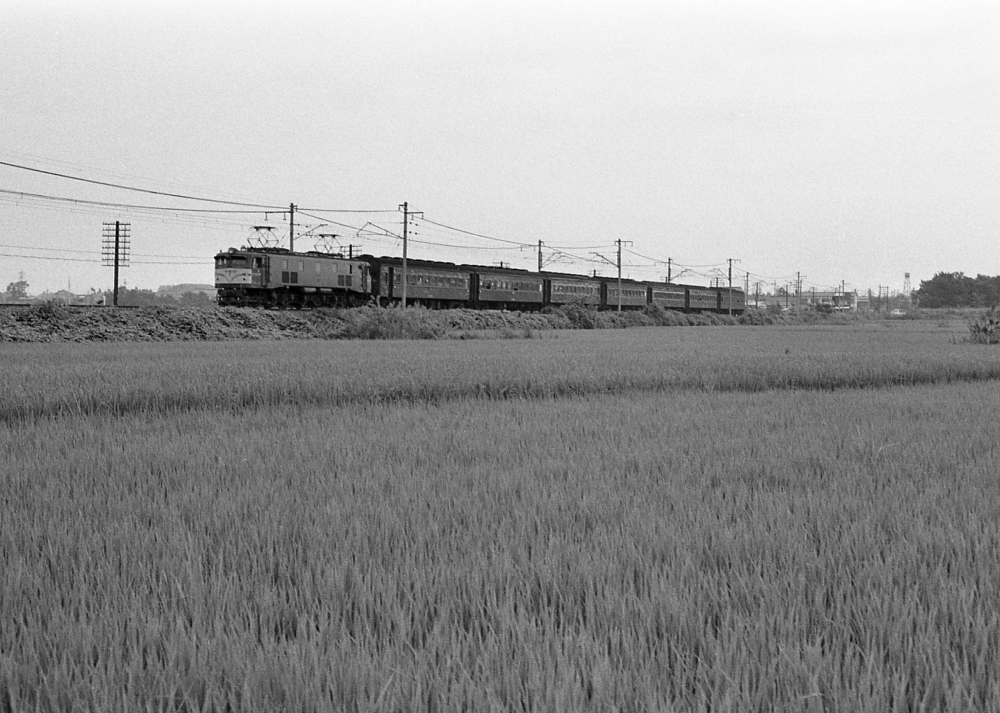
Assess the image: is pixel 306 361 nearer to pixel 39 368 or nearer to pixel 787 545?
pixel 39 368

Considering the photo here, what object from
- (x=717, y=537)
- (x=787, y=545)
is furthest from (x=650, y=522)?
(x=787, y=545)

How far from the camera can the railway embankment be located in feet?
78.9

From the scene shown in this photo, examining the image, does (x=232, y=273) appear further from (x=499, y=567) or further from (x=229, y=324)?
(x=499, y=567)

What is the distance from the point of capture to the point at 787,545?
3211 millimetres

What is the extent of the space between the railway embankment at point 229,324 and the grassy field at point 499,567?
19636 mm

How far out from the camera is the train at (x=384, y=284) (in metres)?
32.9

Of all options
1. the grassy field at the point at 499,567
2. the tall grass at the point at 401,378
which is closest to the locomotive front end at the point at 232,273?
the tall grass at the point at 401,378

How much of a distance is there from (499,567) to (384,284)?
1481 inches

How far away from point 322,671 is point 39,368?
1109 cm

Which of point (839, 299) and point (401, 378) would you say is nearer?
point (401, 378)

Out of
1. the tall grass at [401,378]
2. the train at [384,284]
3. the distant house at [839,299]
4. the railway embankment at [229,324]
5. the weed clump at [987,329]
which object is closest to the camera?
the tall grass at [401,378]

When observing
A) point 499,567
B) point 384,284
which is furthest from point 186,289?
point 499,567

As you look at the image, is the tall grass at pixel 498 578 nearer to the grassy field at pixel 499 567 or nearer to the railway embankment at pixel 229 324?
the grassy field at pixel 499 567

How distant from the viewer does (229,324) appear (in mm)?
28594
